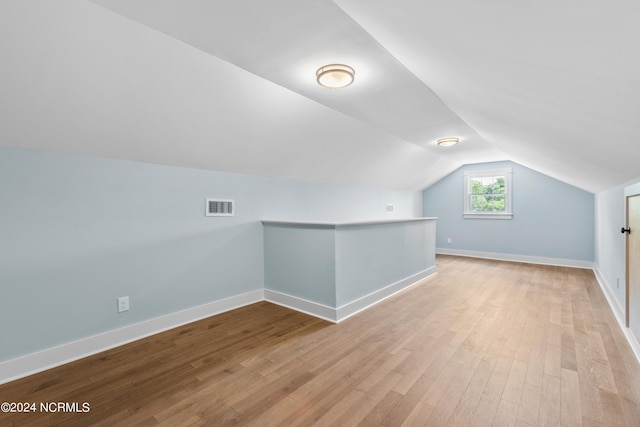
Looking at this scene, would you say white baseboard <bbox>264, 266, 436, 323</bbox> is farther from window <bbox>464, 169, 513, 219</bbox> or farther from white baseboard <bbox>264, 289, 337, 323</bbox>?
window <bbox>464, 169, 513, 219</bbox>

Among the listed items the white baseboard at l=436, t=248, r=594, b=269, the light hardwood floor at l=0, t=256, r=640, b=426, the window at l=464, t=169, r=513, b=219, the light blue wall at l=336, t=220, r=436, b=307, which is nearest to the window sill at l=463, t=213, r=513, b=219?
the window at l=464, t=169, r=513, b=219

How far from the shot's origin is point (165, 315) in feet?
9.06

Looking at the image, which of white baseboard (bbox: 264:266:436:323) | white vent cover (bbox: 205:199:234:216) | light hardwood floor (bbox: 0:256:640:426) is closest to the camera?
light hardwood floor (bbox: 0:256:640:426)

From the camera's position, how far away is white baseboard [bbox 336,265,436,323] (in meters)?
2.99

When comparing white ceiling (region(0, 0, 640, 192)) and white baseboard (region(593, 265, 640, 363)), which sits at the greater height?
white ceiling (region(0, 0, 640, 192))

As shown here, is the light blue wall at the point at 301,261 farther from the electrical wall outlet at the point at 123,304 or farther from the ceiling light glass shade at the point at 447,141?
the ceiling light glass shade at the point at 447,141

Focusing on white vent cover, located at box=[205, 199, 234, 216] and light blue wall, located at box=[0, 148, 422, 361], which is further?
white vent cover, located at box=[205, 199, 234, 216]

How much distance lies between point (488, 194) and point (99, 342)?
731 centimetres

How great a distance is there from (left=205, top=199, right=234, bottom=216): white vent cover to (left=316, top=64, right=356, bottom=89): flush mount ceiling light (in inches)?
68.6

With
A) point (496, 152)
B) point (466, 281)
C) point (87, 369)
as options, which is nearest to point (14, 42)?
point (87, 369)

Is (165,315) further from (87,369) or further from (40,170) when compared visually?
(40,170)

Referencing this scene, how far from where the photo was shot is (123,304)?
2492 millimetres

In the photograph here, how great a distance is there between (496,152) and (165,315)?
19.9ft

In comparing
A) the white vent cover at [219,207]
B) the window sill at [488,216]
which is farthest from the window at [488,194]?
the white vent cover at [219,207]
